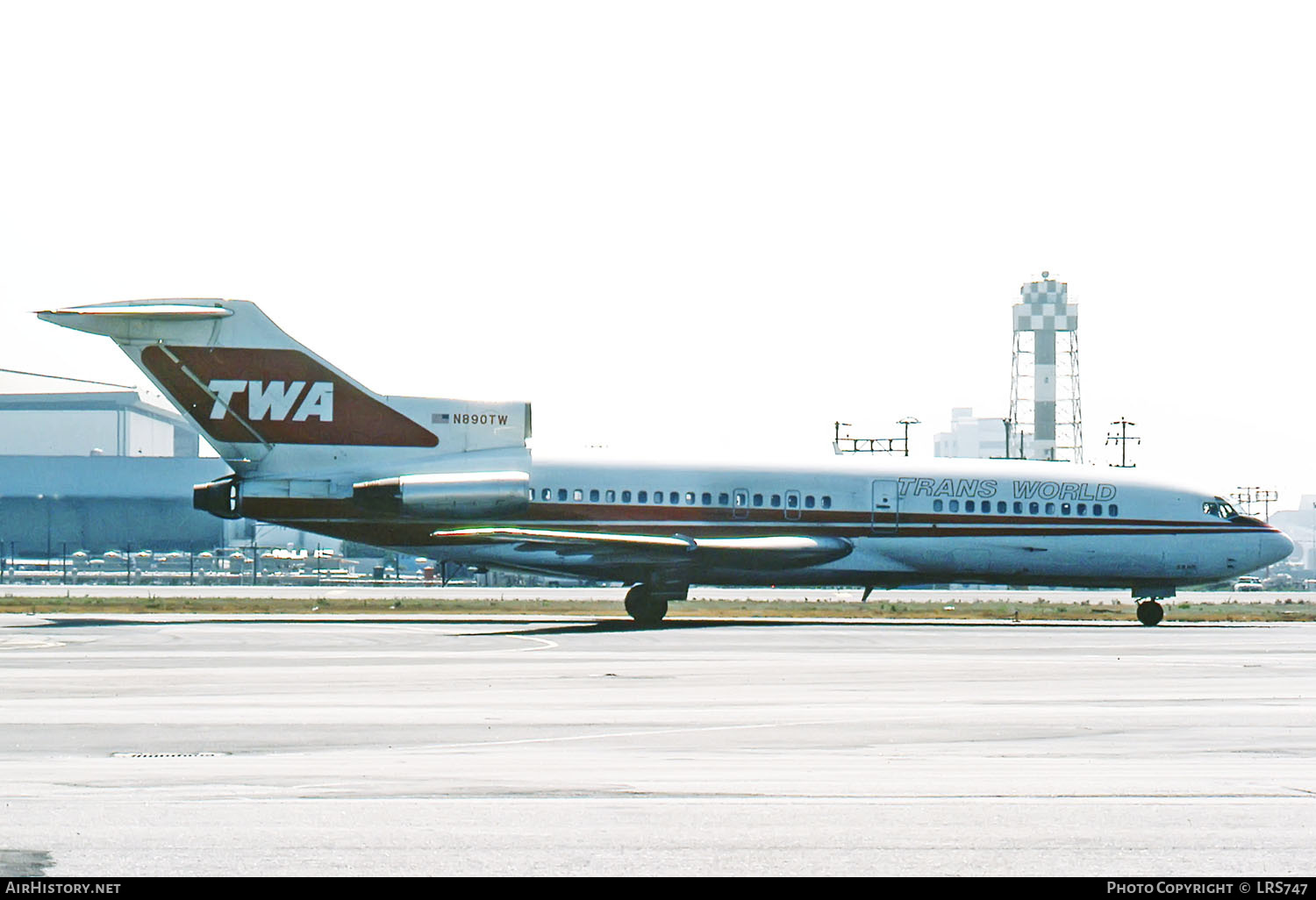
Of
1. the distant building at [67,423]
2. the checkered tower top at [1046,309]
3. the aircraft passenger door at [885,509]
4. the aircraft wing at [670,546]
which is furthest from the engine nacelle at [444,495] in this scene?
the checkered tower top at [1046,309]

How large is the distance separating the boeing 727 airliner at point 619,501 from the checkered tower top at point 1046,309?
374ft

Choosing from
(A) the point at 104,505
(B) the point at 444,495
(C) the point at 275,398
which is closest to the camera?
(B) the point at 444,495

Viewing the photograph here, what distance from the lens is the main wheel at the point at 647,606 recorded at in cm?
3556

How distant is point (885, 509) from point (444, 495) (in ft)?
34.7

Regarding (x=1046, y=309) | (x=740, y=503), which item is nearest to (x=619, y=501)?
(x=740, y=503)

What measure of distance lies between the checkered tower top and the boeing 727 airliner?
113963 millimetres

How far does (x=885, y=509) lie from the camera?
37.3 m

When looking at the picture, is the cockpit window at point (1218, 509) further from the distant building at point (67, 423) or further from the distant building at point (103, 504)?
the distant building at point (67, 423)

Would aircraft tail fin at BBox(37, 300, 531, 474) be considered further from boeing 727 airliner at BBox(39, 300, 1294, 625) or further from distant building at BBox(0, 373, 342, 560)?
distant building at BBox(0, 373, 342, 560)

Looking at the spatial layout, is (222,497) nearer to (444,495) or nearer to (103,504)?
(444,495)

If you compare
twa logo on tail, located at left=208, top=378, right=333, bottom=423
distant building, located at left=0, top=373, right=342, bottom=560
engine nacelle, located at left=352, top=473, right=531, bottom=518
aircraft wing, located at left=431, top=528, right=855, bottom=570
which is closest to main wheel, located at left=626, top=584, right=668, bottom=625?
aircraft wing, located at left=431, top=528, right=855, bottom=570

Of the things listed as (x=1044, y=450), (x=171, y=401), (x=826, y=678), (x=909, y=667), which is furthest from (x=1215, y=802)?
(x=1044, y=450)

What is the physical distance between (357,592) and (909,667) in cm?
4005
